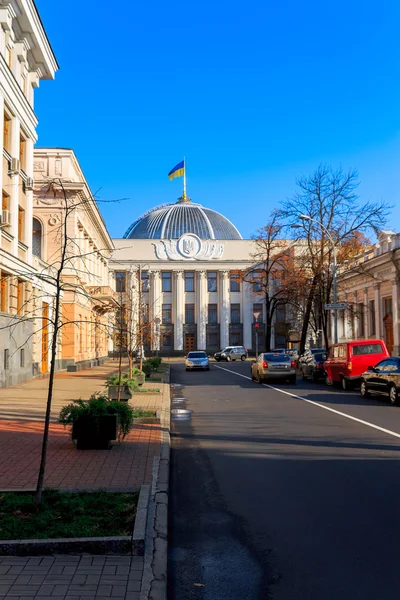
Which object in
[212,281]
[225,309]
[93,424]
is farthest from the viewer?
[212,281]

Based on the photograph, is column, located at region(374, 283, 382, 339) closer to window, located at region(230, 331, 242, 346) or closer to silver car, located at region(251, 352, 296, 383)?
silver car, located at region(251, 352, 296, 383)

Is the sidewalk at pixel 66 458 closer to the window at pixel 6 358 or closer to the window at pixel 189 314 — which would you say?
the window at pixel 6 358

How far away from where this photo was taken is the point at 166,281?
88.4m

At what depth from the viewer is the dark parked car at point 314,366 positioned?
2854cm

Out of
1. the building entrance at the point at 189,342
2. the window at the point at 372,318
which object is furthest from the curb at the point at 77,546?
the building entrance at the point at 189,342

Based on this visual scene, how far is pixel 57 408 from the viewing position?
16688mm

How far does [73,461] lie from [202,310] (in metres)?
77.3

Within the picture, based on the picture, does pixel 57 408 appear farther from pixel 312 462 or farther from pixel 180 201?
pixel 180 201

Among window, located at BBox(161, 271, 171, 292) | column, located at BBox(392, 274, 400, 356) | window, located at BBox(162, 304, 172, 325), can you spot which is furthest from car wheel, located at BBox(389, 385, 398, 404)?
window, located at BBox(161, 271, 171, 292)

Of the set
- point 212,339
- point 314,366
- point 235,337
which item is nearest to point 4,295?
point 314,366

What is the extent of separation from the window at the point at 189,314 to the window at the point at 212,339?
3.22 m

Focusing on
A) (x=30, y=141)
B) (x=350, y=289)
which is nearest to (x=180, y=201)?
(x=350, y=289)

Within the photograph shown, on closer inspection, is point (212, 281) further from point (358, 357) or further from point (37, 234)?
point (358, 357)

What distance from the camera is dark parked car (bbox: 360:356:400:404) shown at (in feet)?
57.6
